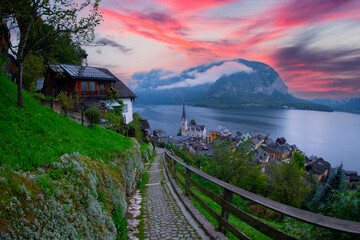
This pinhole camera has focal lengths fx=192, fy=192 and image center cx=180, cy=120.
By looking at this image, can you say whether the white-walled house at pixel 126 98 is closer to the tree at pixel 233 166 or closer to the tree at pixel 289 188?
the tree at pixel 233 166

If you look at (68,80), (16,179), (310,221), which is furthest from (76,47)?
(68,80)

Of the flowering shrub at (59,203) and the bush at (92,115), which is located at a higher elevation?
the bush at (92,115)

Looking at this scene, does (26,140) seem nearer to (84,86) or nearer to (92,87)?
(84,86)

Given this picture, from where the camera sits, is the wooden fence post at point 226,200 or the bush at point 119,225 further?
the bush at point 119,225

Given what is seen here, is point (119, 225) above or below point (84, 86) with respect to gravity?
below

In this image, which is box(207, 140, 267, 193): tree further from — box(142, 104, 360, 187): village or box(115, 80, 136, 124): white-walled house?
box(115, 80, 136, 124): white-walled house

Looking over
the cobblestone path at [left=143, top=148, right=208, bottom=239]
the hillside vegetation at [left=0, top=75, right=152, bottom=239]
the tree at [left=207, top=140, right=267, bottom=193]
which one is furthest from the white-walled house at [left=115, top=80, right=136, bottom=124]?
the cobblestone path at [left=143, top=148, right=208, bottom=239]

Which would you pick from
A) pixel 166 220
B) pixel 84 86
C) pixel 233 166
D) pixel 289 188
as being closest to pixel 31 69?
pixel 84 86

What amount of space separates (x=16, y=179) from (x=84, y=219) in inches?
51.0

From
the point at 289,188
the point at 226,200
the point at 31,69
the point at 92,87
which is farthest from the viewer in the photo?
the point at 92,87

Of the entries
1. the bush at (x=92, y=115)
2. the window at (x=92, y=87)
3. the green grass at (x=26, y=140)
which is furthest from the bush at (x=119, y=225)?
the window at (x=92, y=87)

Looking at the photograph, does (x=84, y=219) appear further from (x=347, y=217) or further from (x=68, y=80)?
(x=68, y=80)

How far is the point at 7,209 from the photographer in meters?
2.36

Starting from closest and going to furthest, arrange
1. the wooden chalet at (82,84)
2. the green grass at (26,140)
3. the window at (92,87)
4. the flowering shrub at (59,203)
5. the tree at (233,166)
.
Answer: the flowering shrub at (59,203) → the green grass at (26,140) → the tree at (233,166) → the wooden chalet at (82,84) → the window at (92,87)
